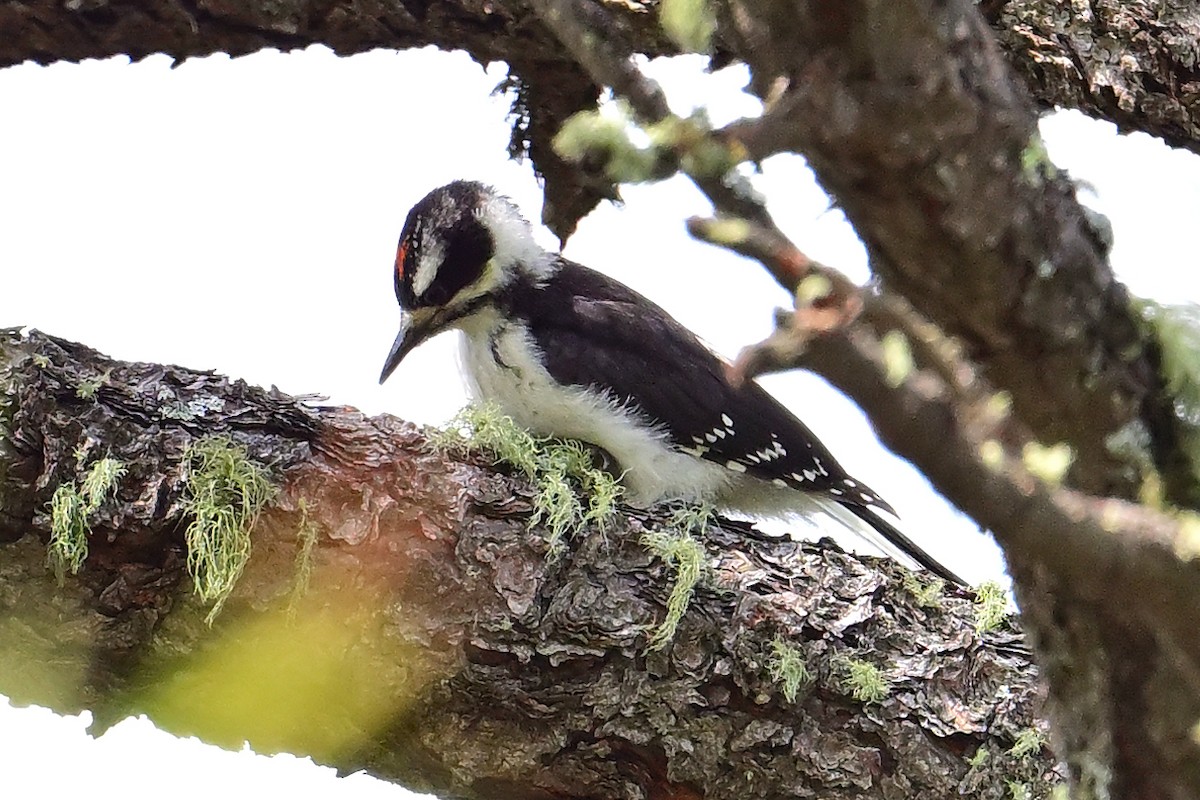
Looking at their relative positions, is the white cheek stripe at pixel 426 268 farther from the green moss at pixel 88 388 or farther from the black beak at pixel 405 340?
the green moss at pixel 88 388

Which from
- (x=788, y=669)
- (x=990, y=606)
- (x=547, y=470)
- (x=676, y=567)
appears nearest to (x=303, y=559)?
(x=547, y=470)

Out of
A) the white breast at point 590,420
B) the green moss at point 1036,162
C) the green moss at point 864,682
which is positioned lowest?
the green moss at point 864,682

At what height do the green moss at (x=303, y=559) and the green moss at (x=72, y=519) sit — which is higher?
the green moss at (x=303, y=559)

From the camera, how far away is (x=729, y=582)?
80.5 inches

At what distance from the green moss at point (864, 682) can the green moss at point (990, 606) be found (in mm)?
217

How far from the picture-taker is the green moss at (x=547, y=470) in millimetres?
2016

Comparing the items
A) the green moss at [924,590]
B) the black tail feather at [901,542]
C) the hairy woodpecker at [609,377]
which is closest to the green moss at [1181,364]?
the green moss at [924,590]

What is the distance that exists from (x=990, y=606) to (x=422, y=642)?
3.06 ft

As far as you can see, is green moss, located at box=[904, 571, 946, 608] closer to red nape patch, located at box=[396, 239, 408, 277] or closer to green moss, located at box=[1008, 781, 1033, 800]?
green moss, located at box=[1008, 781, 1033, 800]

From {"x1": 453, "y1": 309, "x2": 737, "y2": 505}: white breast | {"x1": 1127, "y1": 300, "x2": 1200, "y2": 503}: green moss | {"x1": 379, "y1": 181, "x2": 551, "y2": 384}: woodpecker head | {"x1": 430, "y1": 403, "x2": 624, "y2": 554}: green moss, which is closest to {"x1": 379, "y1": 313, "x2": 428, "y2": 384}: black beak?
{"x1": 379, "y1": 181, "x2": 551, "y2": 384}: woodpecker head

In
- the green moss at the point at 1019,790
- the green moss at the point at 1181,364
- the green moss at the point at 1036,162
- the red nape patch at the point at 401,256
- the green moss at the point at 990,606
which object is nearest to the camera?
A: the green moss at the point at 1036,162

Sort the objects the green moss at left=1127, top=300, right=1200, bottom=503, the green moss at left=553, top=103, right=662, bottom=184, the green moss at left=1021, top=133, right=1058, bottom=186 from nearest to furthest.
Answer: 1. the green moss at left=553, top=103, right=662, bottom=184
2. the green moss at left=1021, top=133, right=1058, bottom=186
3. the green moss at left=1127, top=300, right=1200, bottom=503

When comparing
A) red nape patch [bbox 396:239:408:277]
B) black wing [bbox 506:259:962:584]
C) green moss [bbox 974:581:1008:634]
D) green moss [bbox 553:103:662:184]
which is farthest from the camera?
red nape patch [bbox 396:239:408:277]

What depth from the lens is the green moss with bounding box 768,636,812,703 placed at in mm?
1945
